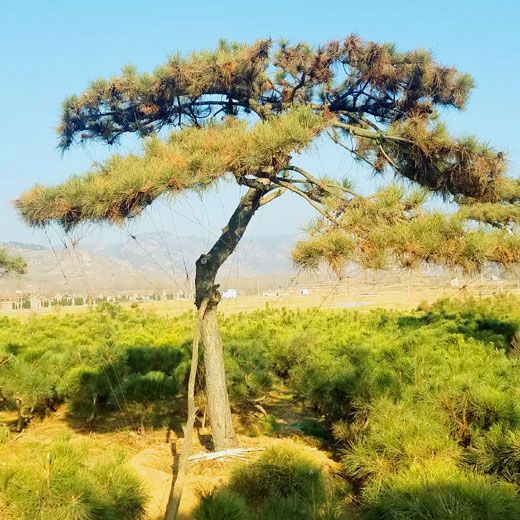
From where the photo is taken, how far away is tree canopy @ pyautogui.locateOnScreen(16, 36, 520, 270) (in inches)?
120

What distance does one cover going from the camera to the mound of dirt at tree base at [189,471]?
3.83 meters

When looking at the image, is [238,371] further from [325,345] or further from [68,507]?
[68,507]

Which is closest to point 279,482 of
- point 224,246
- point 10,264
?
point 224,246

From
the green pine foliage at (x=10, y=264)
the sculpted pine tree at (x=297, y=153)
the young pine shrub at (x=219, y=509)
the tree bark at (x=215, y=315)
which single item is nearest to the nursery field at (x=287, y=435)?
the young pine shrub at (x=219, y=509)

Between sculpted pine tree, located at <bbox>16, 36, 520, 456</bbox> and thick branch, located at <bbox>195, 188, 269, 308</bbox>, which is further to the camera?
thick branch, located at <bbox>195, 188, 269, 308</bbox>

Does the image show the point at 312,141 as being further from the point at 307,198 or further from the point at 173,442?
the point at 173,442

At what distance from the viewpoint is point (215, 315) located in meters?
4.61

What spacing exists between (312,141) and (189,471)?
2.77 meters

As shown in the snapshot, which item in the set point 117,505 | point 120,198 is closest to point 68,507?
point 117,505

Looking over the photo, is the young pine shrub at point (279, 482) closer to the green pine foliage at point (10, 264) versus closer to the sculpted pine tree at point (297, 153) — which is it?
the sculpted pine tree at point (297, 153)

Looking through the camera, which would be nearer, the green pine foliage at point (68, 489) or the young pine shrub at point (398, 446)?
the green pine foliage at point (68, 489)

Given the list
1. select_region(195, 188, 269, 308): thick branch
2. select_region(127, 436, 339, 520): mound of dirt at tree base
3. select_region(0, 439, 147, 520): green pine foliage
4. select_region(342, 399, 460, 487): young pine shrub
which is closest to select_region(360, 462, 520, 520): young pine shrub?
select_region(342, 399, 460, 487): young pine shrub

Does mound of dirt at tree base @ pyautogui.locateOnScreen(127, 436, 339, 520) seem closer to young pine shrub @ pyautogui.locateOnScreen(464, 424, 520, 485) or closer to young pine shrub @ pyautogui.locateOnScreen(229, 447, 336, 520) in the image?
young pine shrub @ pyautogui.locateOnScreen(229, 447, 336, 520)

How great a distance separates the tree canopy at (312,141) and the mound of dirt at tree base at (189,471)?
6.33 ft
